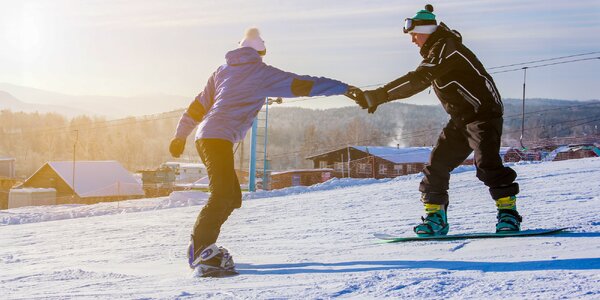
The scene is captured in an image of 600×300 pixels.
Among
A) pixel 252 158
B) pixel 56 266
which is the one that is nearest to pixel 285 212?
pixel 56 266

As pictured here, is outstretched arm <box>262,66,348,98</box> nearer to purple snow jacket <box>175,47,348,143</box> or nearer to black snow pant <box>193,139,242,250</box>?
purple snow jacket <box>175,47,348,143</box>

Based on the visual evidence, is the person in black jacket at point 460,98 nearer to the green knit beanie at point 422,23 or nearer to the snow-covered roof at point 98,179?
the green knit beanie at point 422,23

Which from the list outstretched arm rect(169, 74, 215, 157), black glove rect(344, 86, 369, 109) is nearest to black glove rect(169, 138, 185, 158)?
outstretched arm rect(169, 74, 215, 157)

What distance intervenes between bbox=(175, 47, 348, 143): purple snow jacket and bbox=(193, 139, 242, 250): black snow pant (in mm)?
75

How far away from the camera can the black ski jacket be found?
4613 mm

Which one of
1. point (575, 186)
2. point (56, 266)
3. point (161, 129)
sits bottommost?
point (56, 266)

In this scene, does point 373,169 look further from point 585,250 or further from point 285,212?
point 585,250

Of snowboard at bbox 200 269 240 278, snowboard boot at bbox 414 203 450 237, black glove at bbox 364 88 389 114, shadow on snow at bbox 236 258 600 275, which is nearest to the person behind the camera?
shadow on snow at bbox 236 258 600 275

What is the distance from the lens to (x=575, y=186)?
27.6 feet

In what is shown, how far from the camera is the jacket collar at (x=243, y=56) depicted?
14.2 ft

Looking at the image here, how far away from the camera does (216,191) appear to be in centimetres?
423

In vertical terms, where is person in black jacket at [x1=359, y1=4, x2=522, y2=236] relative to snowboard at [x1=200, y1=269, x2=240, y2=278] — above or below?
above

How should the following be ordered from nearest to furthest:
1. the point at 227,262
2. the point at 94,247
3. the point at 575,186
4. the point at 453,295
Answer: the point at 453,295 → the point at 227,262 → the point at 94,247 → the point at 575,186

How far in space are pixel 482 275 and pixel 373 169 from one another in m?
51.6
